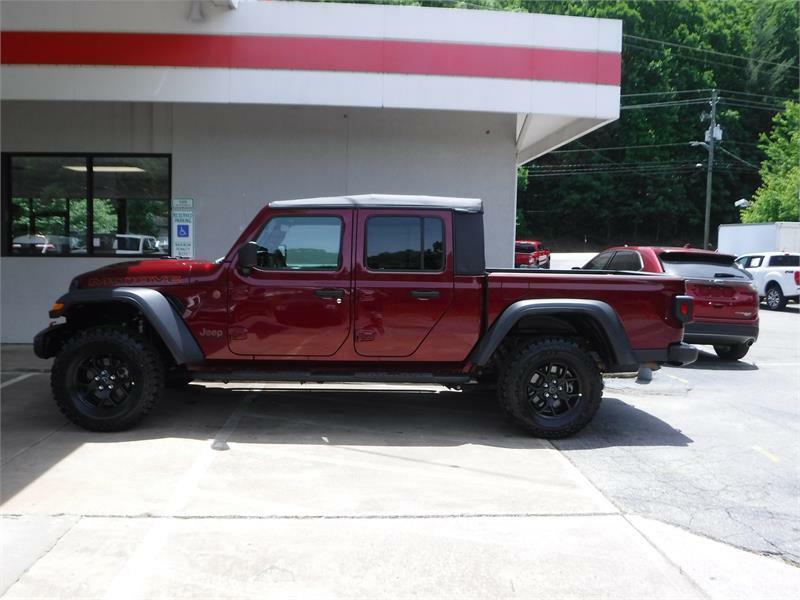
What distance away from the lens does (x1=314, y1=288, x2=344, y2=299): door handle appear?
5.98 metres

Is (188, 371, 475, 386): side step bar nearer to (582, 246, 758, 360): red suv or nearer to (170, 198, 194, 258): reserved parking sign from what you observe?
(170, 198, 194, 258): reserved parking sign

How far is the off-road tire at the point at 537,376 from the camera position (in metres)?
5.97

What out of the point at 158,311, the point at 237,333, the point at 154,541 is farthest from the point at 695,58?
the point at 154,541

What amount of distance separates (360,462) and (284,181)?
20.1ft

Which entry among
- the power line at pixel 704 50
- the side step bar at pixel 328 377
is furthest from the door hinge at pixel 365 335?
the power line at pixel 704 50

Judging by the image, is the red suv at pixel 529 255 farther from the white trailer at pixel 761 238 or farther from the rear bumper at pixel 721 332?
the rear bumper at pixel 721 332

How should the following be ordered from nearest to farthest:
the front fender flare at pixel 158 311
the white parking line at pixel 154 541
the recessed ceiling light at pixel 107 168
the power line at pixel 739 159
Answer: the white parking line at pixel 154 541, the front fender flare at pixel 158 311, the recessed ceiling light at pixel 107 168, the power line at pixel 739 159

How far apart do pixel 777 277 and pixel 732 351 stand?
10710mm

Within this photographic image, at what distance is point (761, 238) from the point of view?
25.8 m

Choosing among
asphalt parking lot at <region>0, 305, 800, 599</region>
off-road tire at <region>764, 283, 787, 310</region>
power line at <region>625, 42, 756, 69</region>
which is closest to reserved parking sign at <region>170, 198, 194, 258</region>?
asphalt parking lot at <region>0, 305, 800, 599</region>

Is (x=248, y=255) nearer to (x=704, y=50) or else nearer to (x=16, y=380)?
(x=16, y=380)

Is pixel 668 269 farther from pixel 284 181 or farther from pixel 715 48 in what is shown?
pixel 715 48

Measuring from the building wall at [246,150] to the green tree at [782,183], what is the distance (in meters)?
28.6

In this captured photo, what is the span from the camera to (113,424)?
19.6 ft
